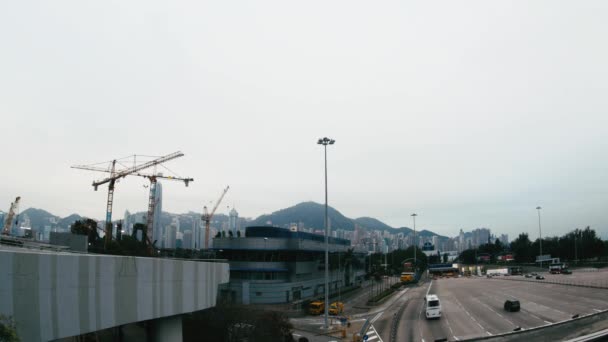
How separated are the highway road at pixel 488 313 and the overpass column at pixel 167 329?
27.1 m

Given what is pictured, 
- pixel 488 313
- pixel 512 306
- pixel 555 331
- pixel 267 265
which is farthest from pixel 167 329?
pixel 267 265

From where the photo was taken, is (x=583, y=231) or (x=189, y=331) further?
(x=583, y=231)

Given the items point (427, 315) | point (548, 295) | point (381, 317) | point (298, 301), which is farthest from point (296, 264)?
point (548, 295)

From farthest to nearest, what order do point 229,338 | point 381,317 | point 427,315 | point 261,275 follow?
point 261,275 → point 381,317 → point 427,315 → point 229,338

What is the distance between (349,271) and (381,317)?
59456 mm

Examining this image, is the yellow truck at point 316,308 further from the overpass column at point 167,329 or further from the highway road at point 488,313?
the overpass column at point 167,329

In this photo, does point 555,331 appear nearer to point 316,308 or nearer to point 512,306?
point 512,306

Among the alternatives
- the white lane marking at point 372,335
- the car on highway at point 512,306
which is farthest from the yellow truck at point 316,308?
the car on highway at point 512,306

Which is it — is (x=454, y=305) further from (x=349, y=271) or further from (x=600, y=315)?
(x=349, y=271)

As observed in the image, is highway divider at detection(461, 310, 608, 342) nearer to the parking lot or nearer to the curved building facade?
the parking lot

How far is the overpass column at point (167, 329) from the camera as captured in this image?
18156mm

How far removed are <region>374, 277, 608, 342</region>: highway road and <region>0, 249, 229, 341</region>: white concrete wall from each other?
1179 inches

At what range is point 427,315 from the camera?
5056 centimetres

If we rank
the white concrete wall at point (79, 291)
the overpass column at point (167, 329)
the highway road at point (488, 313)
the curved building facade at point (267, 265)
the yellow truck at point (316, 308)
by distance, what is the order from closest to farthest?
the white concrete wall at point (79, 291)
the overpass column at point (167, 329)
the highway road at point (488, 313)
the yellow truck at point (316, 308)
the curved building facade at point (267, 265)
